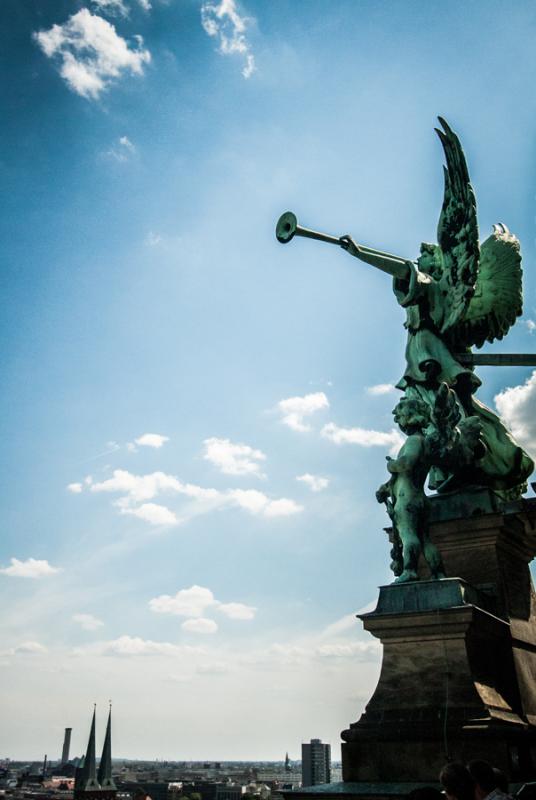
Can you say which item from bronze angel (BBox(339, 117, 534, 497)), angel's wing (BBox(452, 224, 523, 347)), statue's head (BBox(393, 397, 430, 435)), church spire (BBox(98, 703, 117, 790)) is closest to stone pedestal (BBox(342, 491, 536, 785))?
bronze angel (BBox(339, 117, 534, 497))

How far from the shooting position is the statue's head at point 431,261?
1162 cm

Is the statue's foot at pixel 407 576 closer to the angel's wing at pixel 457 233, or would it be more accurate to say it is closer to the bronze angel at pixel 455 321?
the bronze angel at pixel 455 321

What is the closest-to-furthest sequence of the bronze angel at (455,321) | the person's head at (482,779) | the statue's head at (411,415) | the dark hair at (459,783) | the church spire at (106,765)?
the dark hair at (459,783)
the person's head at (482,779)
the statue's head at (411,415)
the bronze angel at (455,321)
the church spire at (106,765)

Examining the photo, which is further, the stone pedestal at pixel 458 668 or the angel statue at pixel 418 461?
the angel statue at pixel 418 461

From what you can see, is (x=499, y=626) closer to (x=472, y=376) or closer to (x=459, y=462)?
(x=459, y=462)

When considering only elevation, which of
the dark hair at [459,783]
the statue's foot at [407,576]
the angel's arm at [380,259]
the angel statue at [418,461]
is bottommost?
the dark hair at [459,783]

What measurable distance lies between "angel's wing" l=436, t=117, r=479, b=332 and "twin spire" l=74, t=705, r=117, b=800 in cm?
13083

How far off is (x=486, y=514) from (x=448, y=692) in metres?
2.52

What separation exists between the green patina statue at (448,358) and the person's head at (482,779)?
13.0ft

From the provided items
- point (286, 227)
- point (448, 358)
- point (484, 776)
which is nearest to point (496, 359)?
point (448, 358)

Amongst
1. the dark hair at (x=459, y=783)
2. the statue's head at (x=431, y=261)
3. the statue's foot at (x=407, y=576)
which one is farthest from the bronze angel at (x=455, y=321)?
the dark hair at (x=459, y=783)

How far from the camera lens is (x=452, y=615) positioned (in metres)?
7.86

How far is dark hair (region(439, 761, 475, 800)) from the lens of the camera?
173 inches

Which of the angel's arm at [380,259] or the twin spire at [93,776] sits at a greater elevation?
the angel's arm at [380,259]
